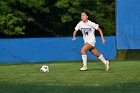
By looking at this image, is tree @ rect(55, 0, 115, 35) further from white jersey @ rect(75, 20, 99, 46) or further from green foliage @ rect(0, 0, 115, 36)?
white jersey @ rect(75, 20, 99, 46)

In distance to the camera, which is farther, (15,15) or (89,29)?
(15,15)

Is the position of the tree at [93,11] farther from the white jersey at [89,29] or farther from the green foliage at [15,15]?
the white jersey at [89,29]

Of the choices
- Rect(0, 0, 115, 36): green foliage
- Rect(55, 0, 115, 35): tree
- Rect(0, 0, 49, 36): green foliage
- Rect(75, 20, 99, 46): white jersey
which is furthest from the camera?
Rect(55, 0, 115, 35): tree

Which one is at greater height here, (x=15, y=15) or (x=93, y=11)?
(x=15, y=15)

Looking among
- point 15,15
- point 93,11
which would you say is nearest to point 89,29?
point 15,15

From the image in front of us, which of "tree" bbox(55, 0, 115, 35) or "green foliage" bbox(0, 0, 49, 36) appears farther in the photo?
"tree" bbox(55, 0, 115, 35)

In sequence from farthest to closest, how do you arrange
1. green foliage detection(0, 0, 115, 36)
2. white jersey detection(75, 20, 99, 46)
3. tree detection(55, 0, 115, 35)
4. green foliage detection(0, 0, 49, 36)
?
tree detection(55, 0, 115, 35)
green foliage detection(0, 0, 115, 36)
green foliage detection(0, 0, 49, 36)
white jersey detection(75, 20, 99, 46)

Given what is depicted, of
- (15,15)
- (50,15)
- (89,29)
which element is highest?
(89,29)

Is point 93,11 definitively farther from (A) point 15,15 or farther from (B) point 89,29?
(B) point 89,29

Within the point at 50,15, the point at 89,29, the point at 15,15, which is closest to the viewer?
the point at 89,29

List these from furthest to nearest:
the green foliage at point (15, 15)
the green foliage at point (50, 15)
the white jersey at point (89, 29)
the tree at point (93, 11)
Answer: the tree at point (93, 11) → the green foliage at point (50, 15) → the green foliage at point (15, 15) → the white jersey at point (89, 29)

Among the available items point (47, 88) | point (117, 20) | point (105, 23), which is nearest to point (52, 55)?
point (117, 20)

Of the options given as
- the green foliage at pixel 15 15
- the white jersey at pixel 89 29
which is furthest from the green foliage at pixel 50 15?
the white jersey at pixel 89 29

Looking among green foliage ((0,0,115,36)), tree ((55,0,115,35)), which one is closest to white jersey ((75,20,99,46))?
green foliage ((0,0,115,36))
